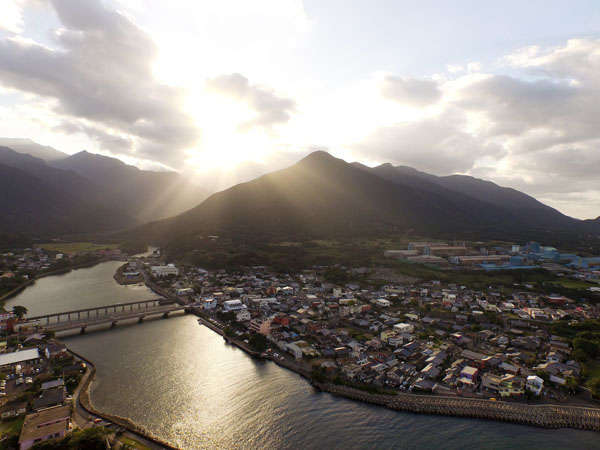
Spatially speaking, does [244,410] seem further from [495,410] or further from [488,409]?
[495,410]

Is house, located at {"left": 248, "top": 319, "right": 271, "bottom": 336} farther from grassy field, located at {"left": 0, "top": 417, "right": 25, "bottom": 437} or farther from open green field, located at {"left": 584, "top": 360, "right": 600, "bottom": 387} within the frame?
open green field, located at {"left": 584, "top": 360, "right": 600, "bottom": 387}

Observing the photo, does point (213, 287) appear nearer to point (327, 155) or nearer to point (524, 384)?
point (524, 384)

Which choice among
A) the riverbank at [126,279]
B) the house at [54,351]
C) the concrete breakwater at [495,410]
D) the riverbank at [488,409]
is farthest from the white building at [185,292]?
the concrete breakwater at [495,410]

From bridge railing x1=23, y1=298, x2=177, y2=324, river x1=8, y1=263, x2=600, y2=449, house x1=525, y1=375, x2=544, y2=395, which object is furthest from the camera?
bridge railing x1=23, y1=298, x2=177, y2=324

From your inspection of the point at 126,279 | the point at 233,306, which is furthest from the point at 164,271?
the point at 233,306

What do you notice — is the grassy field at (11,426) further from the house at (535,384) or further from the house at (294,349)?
the house at (535,384)

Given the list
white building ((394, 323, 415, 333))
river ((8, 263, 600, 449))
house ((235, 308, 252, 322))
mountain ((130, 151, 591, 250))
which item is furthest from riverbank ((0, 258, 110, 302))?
white building ((394, 323, 415, 333))
